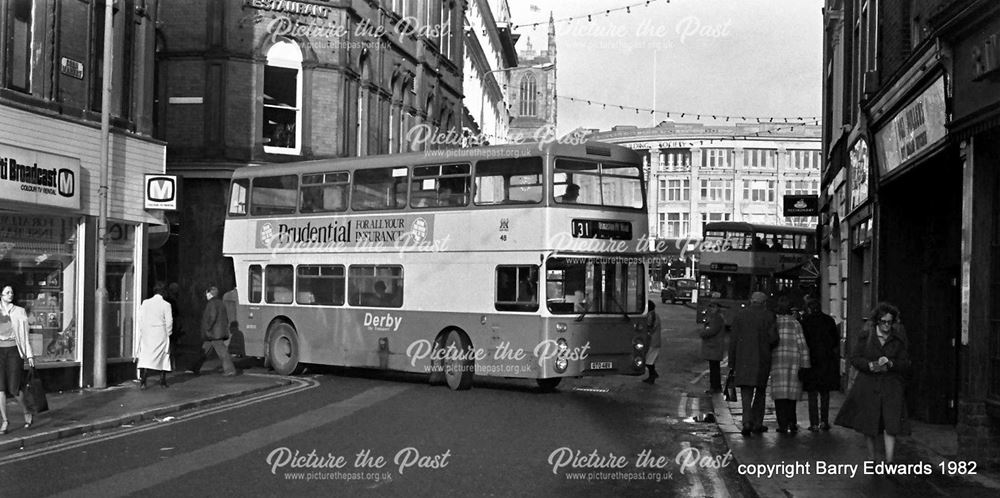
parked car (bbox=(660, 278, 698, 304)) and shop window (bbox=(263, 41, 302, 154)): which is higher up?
shop window (bbox=(263, 41, 302, 154))

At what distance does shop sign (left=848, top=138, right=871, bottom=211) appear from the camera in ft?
61.4

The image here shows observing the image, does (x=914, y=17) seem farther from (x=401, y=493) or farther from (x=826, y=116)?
(x=826, y=116)

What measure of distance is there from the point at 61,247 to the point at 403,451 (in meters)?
9.25

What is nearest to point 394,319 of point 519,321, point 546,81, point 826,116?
point 519,321

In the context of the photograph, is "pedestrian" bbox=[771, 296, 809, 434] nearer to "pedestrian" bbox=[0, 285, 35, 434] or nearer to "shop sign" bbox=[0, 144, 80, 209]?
"pedestrian" bbox=[0, 285, 35, 434]

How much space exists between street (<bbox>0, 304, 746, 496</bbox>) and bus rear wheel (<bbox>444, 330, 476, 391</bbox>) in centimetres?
48

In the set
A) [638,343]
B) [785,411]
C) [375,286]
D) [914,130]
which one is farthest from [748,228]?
[785,411]

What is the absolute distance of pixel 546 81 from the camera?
135250 mm

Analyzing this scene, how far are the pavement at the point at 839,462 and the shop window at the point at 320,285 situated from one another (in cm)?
920

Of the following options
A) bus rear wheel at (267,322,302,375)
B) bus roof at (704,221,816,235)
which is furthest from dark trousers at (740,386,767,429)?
bus roof at (704,221,816,235)

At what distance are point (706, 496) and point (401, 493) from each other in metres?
2.79

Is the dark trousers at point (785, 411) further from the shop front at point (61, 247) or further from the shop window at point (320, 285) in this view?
the shop front at point (61, 247)

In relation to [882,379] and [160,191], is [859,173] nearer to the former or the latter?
[882,379]

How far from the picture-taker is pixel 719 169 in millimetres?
119000
